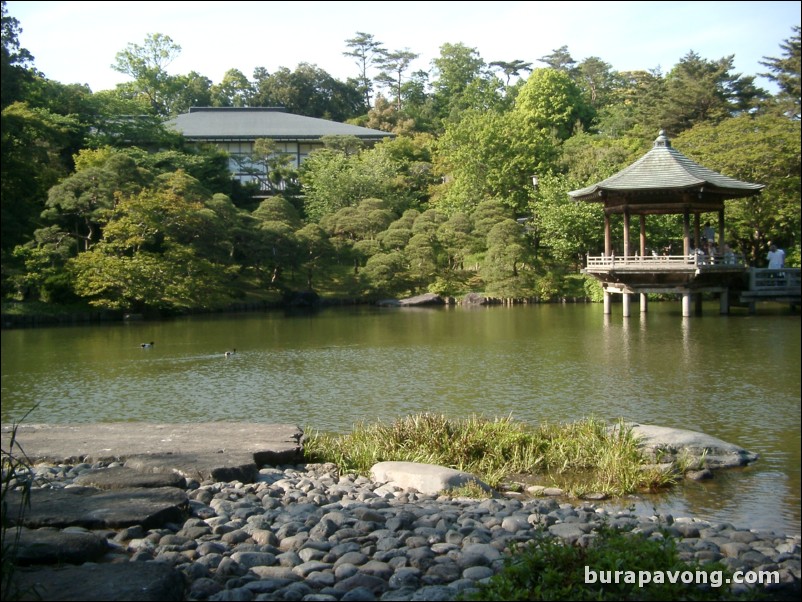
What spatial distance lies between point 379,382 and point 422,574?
730 centimetres

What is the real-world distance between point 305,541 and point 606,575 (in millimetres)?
1707

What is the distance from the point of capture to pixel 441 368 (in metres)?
12.2

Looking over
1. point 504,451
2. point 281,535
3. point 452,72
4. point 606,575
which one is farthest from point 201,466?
point 452,72

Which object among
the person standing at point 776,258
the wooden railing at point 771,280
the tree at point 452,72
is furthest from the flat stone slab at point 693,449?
the tree at point 452,72

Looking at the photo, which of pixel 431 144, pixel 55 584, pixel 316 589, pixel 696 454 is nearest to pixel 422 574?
pixel 316 589

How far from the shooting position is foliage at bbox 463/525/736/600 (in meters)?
2.96

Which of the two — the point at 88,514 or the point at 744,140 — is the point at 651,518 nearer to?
the point at 88,514

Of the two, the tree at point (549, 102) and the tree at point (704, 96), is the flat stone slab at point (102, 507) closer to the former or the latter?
the tree at point (704, 96)

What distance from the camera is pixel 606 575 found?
3.03 m

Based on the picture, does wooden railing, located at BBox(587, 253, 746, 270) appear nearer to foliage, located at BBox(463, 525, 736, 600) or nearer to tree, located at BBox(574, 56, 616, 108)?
foliage, located at BBox(463, 525, 736, 600)

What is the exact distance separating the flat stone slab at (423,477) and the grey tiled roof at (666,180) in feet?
46.8

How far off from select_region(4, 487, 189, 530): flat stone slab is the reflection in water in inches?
81.0

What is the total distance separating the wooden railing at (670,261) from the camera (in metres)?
18.1

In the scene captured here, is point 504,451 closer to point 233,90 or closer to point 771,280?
point 771,280
